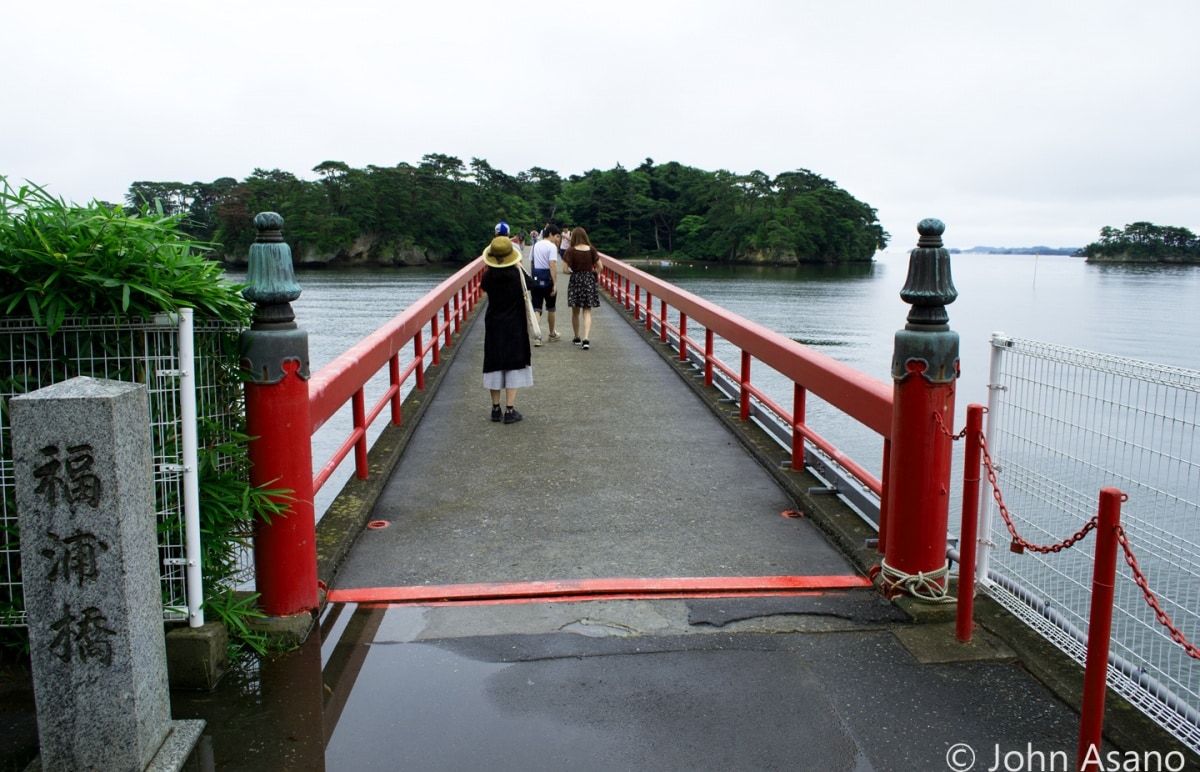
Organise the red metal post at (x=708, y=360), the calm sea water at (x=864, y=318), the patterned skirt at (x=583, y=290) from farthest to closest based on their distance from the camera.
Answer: the calm sea water at (x=864, y=318)
the patterned skirt at (x=583, y=290)
the red metal post at (x=708, y=360)

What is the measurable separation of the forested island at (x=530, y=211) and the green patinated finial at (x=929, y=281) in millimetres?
84009

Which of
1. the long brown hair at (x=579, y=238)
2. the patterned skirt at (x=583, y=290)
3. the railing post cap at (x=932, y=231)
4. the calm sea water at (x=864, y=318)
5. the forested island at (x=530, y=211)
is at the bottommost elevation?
the calm sea water at (x=864, y=318)

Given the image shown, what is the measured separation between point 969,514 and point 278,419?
8.25 feet

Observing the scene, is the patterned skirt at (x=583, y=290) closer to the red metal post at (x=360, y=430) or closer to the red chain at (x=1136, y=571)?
the red metal post at (x=360, y=430)

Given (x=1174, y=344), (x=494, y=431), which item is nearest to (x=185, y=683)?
(x=494, y=431)

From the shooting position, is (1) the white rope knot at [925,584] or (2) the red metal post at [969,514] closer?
(2) the red metal post at [969,514]

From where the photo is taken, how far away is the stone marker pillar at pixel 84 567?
2.50 metres

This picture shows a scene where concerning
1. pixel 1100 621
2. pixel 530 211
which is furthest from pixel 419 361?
pixel 530 211

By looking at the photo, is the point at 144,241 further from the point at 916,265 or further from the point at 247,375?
the point at 916,265

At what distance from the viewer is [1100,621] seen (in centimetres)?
248

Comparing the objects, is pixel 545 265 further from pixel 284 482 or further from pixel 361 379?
pixel 284 482

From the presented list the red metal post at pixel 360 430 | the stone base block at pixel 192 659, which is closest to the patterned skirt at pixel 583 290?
the red metal post at pixel 360 430

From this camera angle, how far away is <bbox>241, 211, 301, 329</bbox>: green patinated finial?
136 inches

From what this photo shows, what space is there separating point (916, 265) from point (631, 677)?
1.92 m
